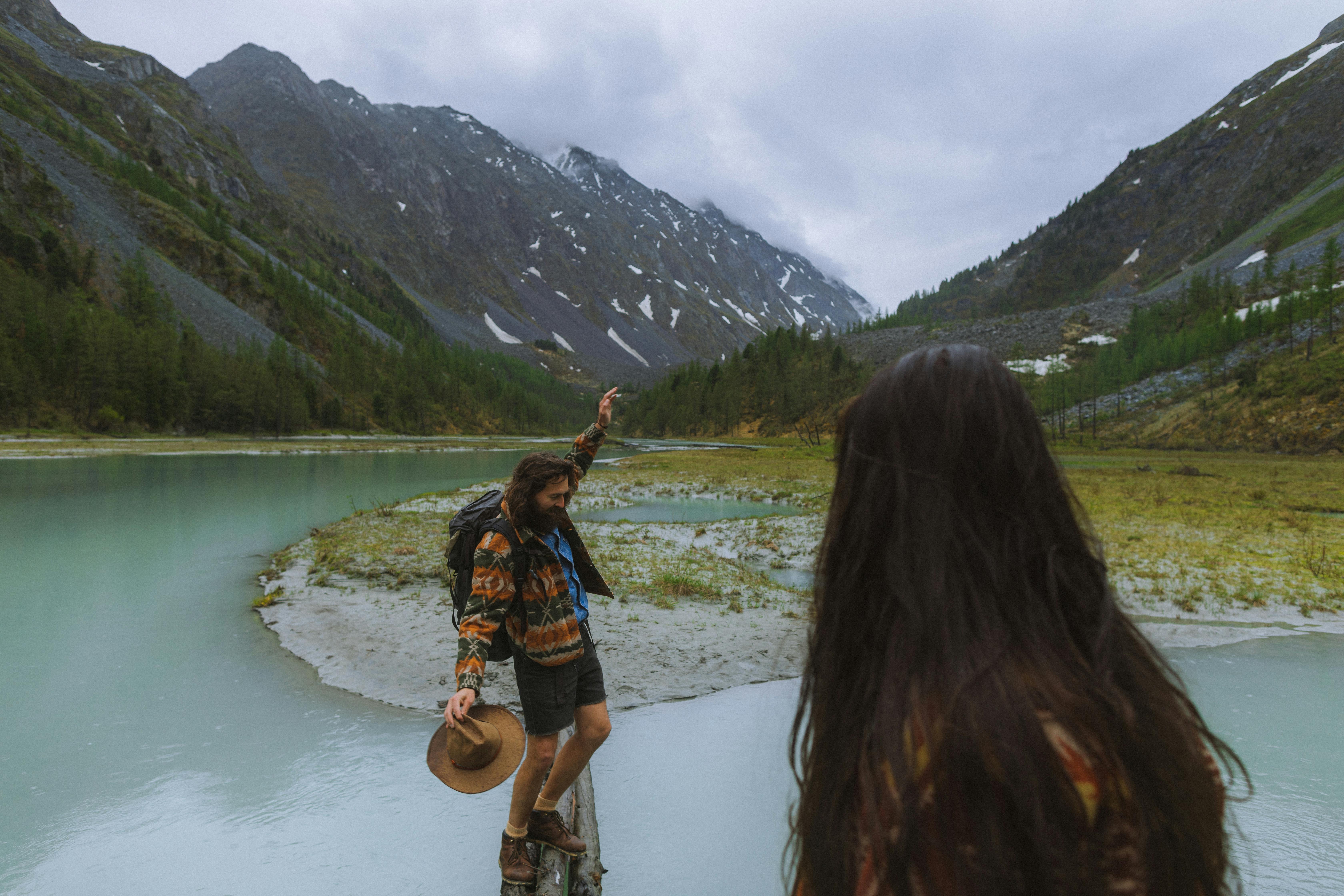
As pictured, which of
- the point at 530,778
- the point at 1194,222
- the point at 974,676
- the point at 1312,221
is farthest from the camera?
the point at 1194,222

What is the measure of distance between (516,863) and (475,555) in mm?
1714

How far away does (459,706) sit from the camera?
3.18m

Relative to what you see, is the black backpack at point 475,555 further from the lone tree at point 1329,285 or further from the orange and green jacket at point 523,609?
the lone tree at point 1329,285

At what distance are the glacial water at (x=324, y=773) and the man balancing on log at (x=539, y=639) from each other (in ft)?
1.70

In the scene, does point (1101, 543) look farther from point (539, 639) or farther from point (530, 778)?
point (530, 778)

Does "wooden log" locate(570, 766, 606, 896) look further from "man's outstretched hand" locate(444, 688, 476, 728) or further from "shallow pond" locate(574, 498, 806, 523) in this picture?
"shallow pond" locate(574, 498, 806, 523)

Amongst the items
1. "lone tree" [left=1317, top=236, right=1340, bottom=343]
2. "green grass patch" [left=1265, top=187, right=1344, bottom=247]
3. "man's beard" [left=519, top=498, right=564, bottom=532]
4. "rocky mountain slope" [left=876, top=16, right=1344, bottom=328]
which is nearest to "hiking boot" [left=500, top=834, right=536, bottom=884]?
"man's beard" [left=519, top=498, right=564, bottom=532]

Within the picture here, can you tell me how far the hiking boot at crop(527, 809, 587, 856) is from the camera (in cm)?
372

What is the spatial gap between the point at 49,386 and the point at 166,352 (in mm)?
9616

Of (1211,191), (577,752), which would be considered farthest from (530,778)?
(1211,191)

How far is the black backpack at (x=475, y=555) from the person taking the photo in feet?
11.7

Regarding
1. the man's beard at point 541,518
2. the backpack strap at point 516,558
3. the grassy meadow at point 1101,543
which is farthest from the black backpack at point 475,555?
the grassy meadow at point 1101,543

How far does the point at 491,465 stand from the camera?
142 feet

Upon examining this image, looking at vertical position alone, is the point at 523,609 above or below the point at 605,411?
below
